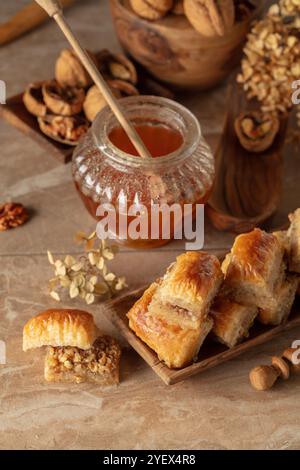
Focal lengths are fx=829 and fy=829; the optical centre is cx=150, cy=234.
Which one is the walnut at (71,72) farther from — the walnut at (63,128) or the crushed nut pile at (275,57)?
the crushed nut pile at (275,57)

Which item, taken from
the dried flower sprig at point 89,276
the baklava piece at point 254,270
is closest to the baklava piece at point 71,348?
the dried flower sprig at point 89,276

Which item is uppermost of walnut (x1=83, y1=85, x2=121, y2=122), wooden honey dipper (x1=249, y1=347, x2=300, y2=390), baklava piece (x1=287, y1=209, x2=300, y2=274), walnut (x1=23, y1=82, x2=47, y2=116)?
walnut (x1=23, y1=82, x2=47, y2=116)

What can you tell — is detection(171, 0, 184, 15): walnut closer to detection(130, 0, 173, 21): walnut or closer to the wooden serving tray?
detection(130, 0, 173, 21): walnut

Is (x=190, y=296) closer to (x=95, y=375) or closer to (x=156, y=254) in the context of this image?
(x=95, y=375)

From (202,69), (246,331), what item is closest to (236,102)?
(202,69)

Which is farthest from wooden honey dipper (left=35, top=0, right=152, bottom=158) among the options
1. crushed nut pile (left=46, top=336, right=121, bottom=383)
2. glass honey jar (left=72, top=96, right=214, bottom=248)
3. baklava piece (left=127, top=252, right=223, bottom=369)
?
crushed nut pile (left=46, top=336, right=121, bottom=383)

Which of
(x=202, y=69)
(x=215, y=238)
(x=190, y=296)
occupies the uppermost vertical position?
Answer: (x=190, y=296)

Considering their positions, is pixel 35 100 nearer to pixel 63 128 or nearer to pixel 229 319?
pixel 63 128
